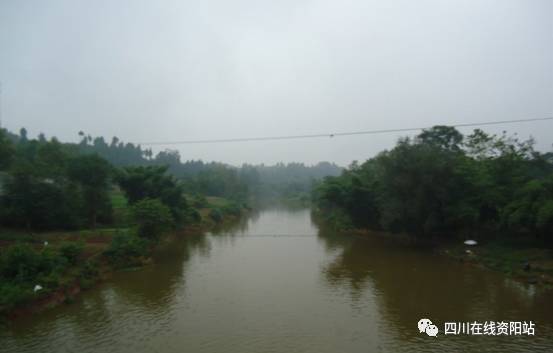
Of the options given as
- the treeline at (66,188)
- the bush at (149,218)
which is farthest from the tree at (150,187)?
the bush at (149,218)

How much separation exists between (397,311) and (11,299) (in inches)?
553

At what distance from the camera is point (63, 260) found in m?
16.8

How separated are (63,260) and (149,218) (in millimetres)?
7704

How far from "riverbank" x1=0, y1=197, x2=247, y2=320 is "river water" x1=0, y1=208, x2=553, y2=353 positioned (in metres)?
0.58

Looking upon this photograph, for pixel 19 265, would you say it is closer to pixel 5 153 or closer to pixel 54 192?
pixel 54 192

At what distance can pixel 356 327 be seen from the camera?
41.7 feet

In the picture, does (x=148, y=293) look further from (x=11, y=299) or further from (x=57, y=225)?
(x=57, y=225)

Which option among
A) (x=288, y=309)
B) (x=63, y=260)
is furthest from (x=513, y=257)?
(x=63, y=260)

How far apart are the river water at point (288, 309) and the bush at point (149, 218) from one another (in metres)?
2.36

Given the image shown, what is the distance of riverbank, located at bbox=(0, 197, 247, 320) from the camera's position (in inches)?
541

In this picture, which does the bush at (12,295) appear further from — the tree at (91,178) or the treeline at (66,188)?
the tree at (91,178)

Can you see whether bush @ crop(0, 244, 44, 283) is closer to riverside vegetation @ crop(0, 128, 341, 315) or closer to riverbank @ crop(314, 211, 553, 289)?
riverside vegetation @ crop(0, 128, 341, 315)

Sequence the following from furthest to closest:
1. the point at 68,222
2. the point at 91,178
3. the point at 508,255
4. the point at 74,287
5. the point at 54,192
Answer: the point at 91,178
the point at 68,222
the point at 54,192
the point at 508,255
the point at 74,287

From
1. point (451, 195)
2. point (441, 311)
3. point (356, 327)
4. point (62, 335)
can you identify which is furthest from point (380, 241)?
point (62, 335)
